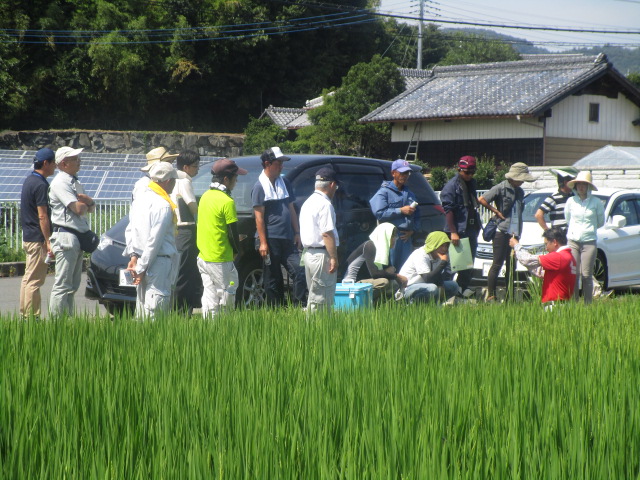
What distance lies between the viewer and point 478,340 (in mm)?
4785

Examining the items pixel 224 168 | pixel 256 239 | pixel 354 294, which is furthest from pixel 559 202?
pixel 224 168

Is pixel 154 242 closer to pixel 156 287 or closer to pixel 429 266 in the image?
pixel 156 287

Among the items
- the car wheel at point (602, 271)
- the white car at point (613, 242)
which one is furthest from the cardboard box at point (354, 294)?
the car wheel at point (602, 271)

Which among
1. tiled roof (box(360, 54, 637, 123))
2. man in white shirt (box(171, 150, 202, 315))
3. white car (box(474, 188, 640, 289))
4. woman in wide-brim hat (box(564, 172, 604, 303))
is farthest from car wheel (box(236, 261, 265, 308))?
tiled roof (box(360, 54, 637, 123))

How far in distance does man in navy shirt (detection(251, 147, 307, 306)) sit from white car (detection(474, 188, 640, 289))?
14.8ft

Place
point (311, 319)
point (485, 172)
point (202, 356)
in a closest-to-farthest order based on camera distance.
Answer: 1. point (202, 356)
2. point (311, 319)
3. point (485, 172)

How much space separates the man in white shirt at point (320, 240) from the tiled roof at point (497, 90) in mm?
24693

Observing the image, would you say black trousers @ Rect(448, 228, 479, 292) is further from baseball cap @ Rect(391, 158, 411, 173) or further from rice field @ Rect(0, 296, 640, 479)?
rice field @ Rect(0, 296, 640, 479)

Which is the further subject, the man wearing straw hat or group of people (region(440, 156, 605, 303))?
the man wearing straw hat

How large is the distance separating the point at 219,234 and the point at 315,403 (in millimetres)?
4254

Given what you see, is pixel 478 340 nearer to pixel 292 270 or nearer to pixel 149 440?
pixel 149 440

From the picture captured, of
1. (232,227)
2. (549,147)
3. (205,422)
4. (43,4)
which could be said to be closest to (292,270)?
(232,227)

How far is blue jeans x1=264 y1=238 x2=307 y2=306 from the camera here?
26.8 ft

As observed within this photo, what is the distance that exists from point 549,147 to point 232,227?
1056 inches
